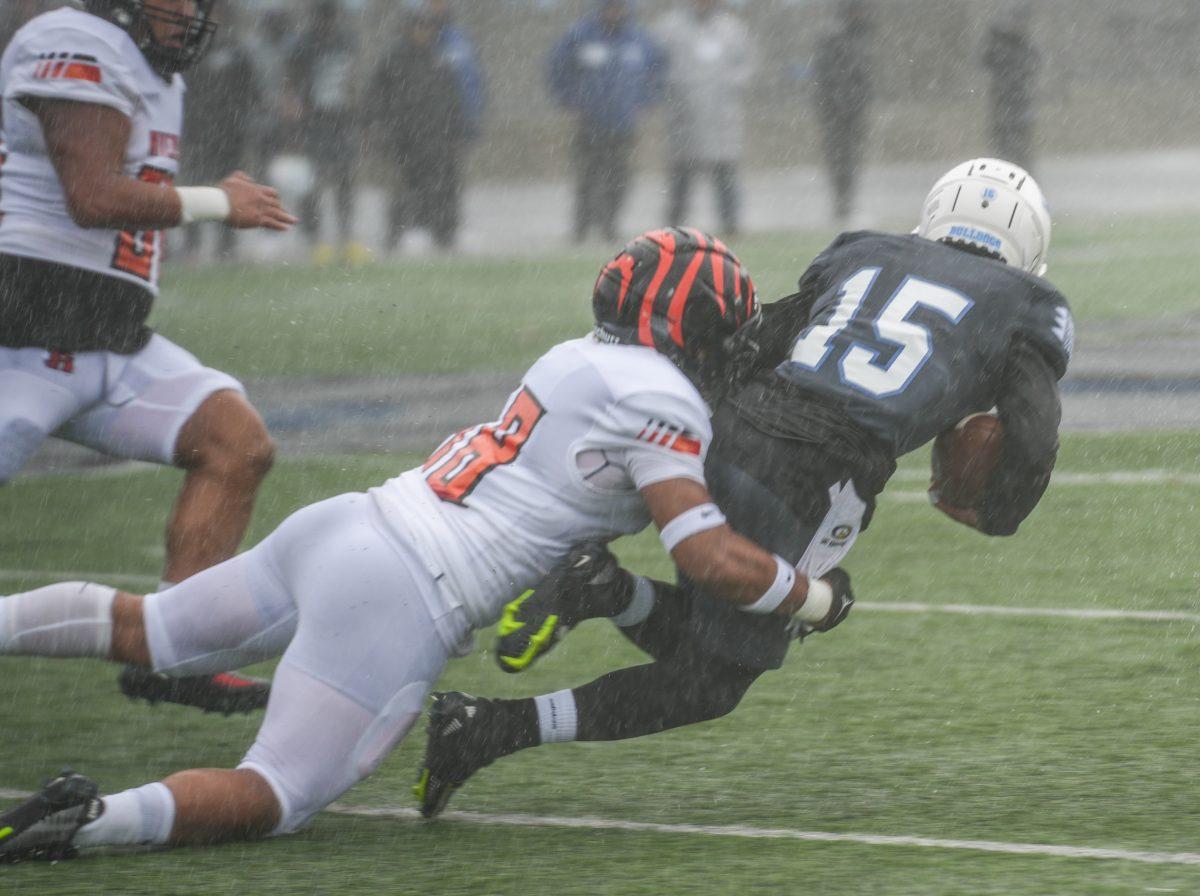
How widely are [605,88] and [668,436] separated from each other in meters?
12.8

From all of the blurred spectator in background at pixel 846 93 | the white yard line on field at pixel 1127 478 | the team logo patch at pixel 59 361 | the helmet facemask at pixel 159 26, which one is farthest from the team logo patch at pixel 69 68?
the blurred spectator in background at pixel 846 93

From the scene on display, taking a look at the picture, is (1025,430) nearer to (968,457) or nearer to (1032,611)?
(968,457)

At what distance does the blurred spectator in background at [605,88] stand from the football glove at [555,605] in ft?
40.1

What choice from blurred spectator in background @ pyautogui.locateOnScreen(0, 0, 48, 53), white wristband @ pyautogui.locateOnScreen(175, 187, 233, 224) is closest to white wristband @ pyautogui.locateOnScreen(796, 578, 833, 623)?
white wristband @ pyautogui.locateOnScreen(175, 187, 233, 224)

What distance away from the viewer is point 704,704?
13.8 feet

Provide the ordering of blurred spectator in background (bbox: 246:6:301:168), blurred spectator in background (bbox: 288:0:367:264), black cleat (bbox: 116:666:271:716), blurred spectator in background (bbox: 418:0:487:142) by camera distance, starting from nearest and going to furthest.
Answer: black cleat (bbox: 116:666:271:716) < blurred spectator in background (bbox: 418:0:487:142) < blurred spectator in background (bbox: 288:0:367:264) < blurred spectator in background (bbox: 246:6:301:168)

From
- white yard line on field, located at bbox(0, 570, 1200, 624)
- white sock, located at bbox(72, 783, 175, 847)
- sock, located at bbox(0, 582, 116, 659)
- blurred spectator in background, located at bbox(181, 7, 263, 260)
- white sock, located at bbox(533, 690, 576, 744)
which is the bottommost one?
white sock, located at bbox(72, 783, 175, 847)

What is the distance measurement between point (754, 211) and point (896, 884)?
15.5 meters

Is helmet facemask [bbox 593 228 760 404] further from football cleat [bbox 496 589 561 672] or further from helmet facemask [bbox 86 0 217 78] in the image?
helmet facemask [bbox 86 0 217 78]

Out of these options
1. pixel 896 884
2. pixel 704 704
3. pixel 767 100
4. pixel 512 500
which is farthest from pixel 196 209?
pixel 767 100

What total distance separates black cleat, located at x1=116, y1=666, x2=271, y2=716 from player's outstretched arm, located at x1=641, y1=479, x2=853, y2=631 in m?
1.27

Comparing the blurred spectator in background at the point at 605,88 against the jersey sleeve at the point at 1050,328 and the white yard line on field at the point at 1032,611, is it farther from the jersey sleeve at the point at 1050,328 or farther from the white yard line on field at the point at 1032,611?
the jersey sleeve at the point at 1050,328

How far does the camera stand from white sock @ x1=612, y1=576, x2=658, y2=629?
4.21m

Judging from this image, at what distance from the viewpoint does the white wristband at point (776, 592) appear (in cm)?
386
